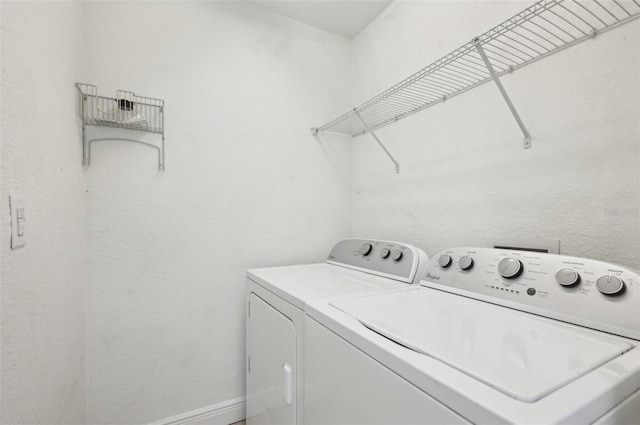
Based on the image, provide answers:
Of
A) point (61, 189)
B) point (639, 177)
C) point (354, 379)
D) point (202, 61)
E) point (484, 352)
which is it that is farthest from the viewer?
point (202, 61)

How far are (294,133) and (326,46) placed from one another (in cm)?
71

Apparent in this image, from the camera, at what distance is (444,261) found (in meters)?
1.18

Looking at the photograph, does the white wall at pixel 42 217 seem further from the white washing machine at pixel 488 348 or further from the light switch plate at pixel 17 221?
the white washing machine at pixel 488 348

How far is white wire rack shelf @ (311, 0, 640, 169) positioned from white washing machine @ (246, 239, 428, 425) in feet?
2.12

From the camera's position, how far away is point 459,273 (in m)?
1.10

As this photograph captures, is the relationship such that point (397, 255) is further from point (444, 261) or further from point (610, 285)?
point (610, 285)

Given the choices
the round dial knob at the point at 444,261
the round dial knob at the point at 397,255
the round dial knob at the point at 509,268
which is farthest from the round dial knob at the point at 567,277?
the round dial knob at the point at 397,255

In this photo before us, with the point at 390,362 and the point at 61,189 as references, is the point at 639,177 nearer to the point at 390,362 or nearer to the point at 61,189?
the point at 390,362

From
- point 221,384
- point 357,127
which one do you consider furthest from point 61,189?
point 357,127

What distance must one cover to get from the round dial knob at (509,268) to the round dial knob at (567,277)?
4.2 inches

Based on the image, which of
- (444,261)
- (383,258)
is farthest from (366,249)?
(444,261)

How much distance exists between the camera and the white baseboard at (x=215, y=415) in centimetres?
158

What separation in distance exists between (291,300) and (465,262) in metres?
0.68

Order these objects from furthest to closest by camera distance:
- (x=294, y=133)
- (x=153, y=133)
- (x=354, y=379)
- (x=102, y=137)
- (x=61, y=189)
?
(x=294, y=133) < (x=153, y=133) < (x=102, y=137) < (x=61, y=189) < (x=354, y=379)
